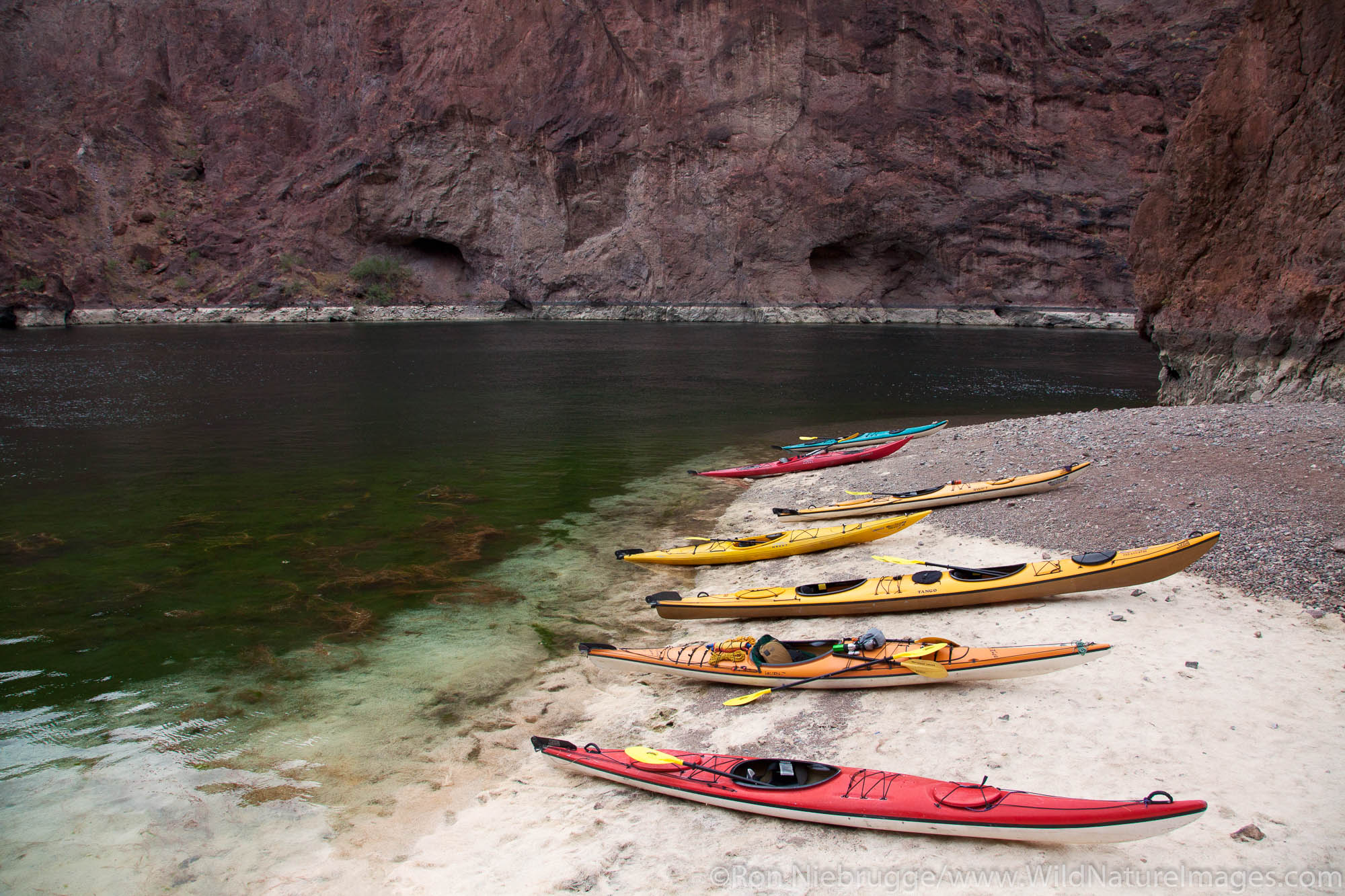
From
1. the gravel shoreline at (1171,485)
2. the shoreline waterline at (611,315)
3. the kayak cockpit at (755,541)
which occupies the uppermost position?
the shoreline waterline at (611,315)

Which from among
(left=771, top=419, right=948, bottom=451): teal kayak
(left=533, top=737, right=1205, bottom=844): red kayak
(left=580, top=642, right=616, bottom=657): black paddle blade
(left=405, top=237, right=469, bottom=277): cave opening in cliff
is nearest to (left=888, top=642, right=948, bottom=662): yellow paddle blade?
(left=533, top=737, right=1205, bottom=844): red kayak

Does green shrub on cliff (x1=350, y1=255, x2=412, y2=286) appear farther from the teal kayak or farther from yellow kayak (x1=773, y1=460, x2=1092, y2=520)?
yellow kayak (x1=773, y1=460, x2=1092, y2=520)

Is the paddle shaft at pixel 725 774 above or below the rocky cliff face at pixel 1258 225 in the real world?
below

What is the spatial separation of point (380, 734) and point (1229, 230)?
20.7m

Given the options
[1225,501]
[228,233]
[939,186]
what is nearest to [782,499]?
[1225,501]

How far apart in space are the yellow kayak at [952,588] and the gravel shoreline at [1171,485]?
92 cm

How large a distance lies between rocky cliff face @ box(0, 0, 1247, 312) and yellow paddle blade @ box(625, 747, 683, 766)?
225ft

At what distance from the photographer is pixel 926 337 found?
53.6 metres

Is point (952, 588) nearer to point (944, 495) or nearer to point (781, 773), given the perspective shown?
point (781, 773)

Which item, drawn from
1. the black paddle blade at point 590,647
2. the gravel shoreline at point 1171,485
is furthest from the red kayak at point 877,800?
the gravel shoreline at point 1171,485

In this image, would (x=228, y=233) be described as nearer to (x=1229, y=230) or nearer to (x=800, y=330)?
(x=800, y=330)

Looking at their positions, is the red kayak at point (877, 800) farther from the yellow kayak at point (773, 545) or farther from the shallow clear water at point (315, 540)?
the yellow kayak at point (773, 545)

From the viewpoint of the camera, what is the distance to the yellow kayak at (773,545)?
34.0 ft

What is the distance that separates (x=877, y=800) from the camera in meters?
4.76
